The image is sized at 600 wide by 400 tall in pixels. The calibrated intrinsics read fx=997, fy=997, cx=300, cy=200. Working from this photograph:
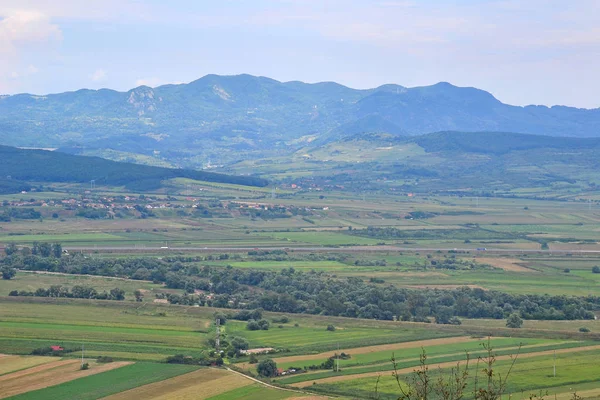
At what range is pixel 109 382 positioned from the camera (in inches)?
1695

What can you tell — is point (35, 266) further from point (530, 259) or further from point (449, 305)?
point (530, 259)

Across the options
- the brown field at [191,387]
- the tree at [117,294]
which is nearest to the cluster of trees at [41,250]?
the tree at [117,294]

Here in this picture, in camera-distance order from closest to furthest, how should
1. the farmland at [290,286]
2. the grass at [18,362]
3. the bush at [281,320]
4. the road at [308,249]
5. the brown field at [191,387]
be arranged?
the brown field at [191,387] → the grass at [18,362] → the farmland at [290,286] → the bush at [281,320] → the road at [308,249]

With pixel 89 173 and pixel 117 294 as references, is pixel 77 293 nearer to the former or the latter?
pixel 117 294

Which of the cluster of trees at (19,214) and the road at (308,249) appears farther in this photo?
the cluster of trees at (19,214)

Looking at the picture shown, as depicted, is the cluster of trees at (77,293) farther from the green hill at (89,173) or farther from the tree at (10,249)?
the green hill at (89,173)

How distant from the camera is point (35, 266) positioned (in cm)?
8219

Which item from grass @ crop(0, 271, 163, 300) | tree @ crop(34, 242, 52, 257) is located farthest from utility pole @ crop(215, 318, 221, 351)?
tree @ crop(34, 242, 52, 257)

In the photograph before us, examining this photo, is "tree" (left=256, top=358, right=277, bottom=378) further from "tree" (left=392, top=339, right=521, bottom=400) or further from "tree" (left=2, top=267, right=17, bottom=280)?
"tree" (left=2, top=267, right=17, bottom=280)

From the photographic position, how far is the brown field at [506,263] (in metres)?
85.1

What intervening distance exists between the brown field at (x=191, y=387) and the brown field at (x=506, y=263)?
4512 cm

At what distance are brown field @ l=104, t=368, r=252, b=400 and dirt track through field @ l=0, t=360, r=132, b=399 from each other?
358cm

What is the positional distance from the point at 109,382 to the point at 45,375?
121 inches

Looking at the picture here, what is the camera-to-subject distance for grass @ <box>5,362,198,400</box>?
4012 centimetres
